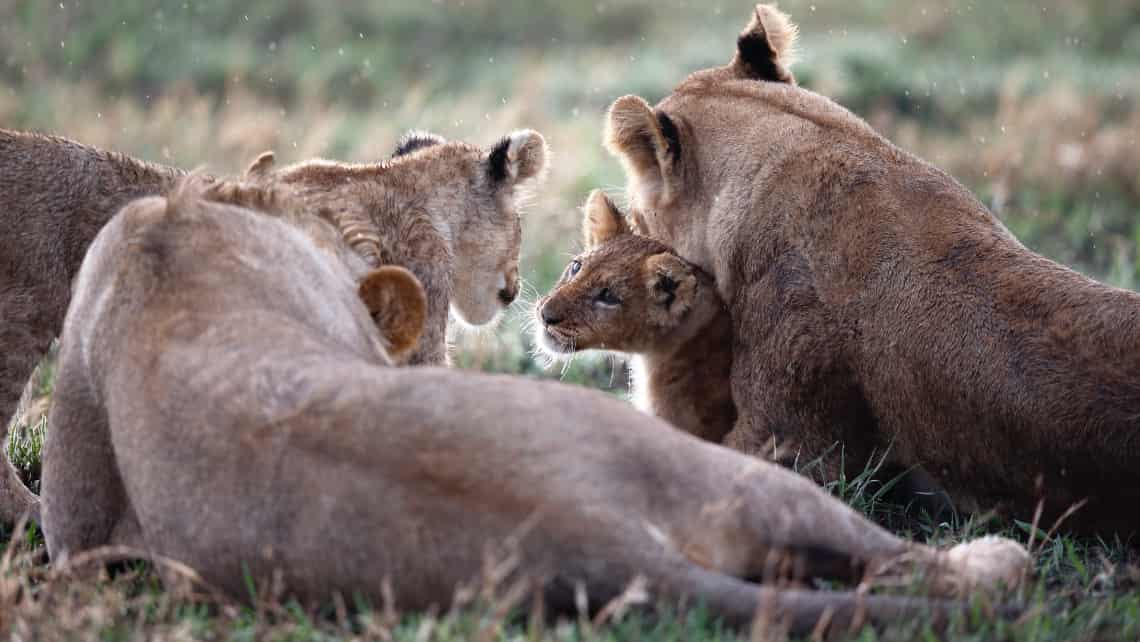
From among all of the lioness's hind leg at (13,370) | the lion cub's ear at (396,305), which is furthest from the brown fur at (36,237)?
the lion cub's ear at (396,305)

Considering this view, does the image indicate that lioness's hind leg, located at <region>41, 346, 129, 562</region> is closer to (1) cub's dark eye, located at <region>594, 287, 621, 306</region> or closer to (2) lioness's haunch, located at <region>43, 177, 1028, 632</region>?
(2) lioness's haunch, located at <region>43, 177, 1028, 632</region>

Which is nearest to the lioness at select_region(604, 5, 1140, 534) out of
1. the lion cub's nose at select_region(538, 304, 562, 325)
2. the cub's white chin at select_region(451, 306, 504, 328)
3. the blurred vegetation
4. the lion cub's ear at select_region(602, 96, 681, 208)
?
the lion cub's ear at select_region(602, 96, 681, 208)

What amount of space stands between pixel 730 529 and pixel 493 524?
0.53 m

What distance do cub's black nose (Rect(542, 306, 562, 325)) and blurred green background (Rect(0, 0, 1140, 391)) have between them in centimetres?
157

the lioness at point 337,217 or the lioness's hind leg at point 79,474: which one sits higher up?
the lioness at point 337,217

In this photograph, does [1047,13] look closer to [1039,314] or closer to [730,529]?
[1039,314]

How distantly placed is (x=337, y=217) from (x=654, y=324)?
4.17ft

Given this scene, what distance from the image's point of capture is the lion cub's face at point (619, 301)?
540 cm

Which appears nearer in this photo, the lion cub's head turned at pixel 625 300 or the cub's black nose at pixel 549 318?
the lion cub's head turned at pixel 625 300

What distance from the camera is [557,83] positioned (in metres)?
17.1

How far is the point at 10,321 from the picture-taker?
16.1 ft

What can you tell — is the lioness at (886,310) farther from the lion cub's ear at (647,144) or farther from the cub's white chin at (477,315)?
the cub's white chin at (477,315)

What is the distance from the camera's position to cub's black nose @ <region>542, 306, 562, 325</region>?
18.4ft

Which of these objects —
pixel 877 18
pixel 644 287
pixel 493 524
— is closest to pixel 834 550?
pixel 493 524
